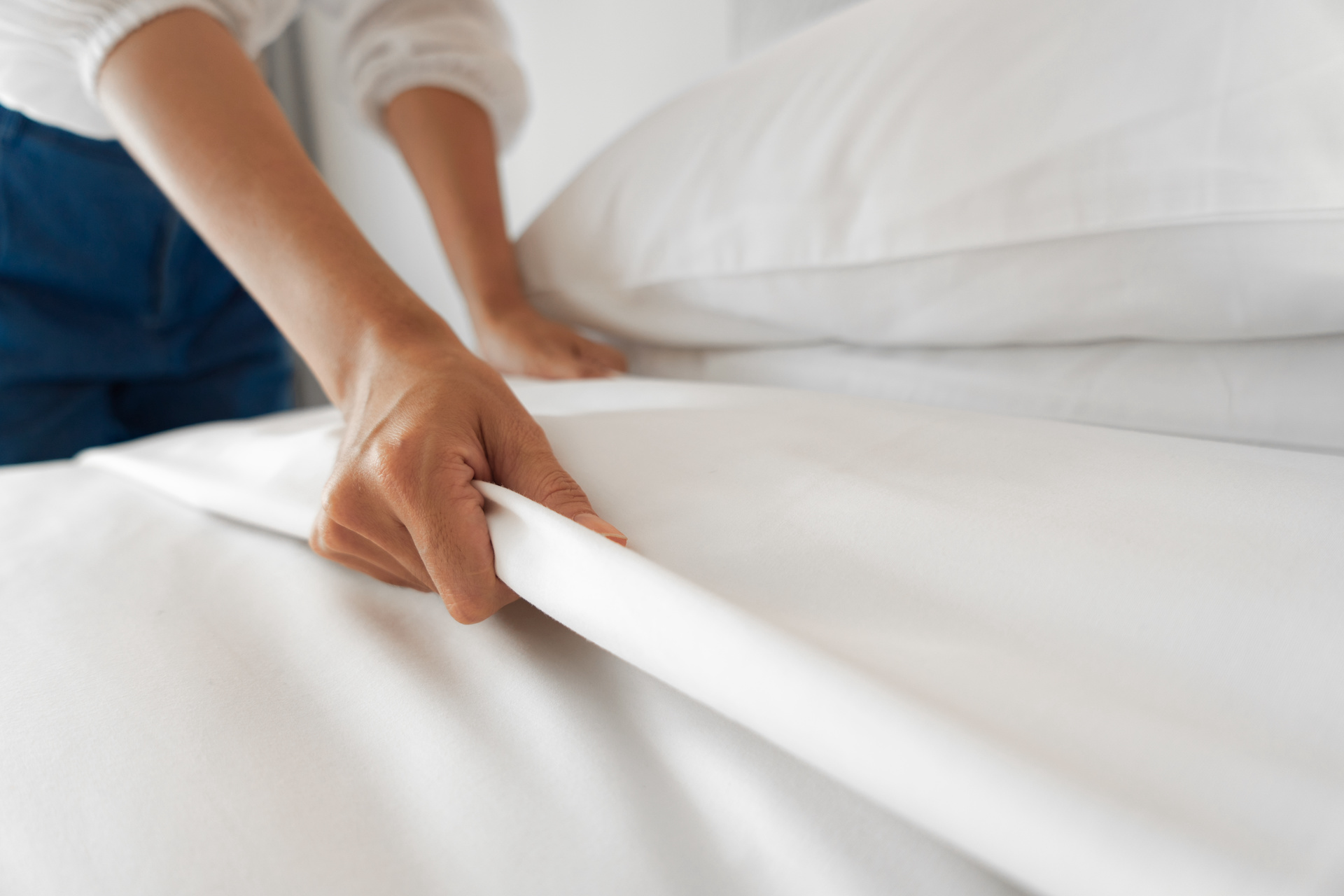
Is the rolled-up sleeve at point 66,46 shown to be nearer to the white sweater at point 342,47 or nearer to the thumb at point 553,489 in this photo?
the white sweater at point 342,47

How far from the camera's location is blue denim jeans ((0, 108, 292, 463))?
85cm

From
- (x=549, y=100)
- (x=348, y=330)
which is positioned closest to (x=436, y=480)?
(x=348, y=330)

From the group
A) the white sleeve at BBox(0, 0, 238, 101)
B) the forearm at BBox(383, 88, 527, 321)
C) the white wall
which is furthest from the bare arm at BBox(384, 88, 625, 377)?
the white sleeve at BBox(0, 0, 238, 101)

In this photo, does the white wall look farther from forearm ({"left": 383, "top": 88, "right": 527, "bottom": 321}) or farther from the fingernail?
the fingernail

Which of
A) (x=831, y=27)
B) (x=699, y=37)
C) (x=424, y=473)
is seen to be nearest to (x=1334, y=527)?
(x=424, y=473)

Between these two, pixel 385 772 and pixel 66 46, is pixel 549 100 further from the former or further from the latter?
pixel 385 772

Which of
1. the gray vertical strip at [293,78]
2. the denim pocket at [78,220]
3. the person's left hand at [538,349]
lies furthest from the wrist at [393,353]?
the gray vertical strip at [293,78]

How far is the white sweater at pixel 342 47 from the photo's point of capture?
0.48 meters

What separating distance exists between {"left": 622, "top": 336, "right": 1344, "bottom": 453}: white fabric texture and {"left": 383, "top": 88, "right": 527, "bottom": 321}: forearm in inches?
12.7

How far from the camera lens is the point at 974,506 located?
0.25 metres

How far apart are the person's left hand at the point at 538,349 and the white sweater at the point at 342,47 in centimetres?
29

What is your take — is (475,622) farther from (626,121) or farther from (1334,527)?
→ (626,121)

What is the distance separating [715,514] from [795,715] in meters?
0.11

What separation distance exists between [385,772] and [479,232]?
599mm
